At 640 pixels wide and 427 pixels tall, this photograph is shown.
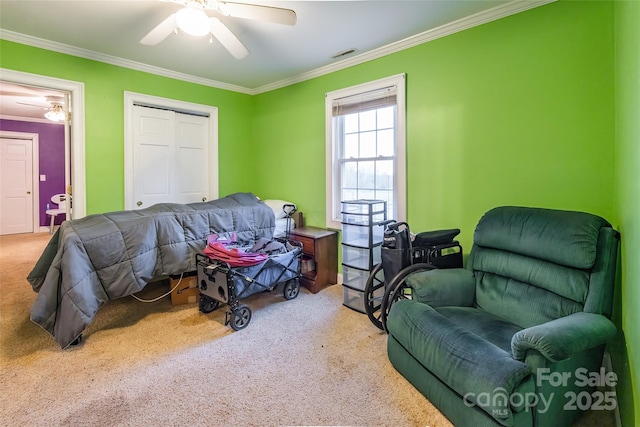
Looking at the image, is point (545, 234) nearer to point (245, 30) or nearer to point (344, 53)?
point (344, 53)

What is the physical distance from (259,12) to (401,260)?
1990 mm

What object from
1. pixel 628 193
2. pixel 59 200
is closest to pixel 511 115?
pixel 628 193

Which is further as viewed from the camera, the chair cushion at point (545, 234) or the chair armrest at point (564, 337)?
the chair cushion at point (545, 234)

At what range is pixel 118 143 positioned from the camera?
A: 3.62m

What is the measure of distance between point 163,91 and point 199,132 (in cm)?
64

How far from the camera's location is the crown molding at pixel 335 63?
2.52 m

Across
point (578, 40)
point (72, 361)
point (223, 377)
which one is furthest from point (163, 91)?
point (578, 40)

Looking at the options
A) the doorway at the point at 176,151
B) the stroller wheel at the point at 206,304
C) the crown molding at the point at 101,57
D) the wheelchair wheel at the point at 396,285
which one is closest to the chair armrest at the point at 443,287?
the wheelchair wheel at the point at 396,285

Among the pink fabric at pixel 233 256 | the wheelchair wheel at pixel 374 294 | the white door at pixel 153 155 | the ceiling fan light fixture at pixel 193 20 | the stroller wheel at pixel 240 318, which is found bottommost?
the stroller wheel at pixel 240 318

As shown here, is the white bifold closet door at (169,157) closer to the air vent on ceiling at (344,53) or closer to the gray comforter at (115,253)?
the gray comforter at (115,253)

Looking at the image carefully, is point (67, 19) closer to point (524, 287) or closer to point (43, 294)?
point (43, 294)

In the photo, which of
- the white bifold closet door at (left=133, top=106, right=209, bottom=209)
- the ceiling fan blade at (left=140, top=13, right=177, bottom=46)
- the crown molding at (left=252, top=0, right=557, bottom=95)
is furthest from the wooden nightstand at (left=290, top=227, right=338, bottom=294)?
the ceiling fan blade at (left=140, top=13, right=177, bottom=46)

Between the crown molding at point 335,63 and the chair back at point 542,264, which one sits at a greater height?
the crown molding at point 335,63

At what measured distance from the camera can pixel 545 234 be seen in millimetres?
1933
